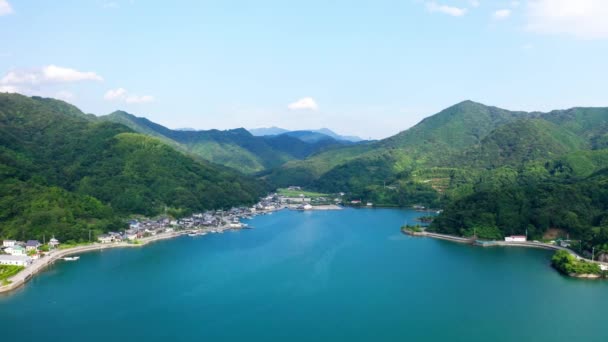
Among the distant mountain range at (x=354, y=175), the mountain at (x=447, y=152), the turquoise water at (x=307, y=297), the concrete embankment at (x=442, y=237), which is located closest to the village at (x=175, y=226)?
the distant mountain range at (x=354, y=175)

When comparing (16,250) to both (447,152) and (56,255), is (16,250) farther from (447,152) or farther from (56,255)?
(447,152)

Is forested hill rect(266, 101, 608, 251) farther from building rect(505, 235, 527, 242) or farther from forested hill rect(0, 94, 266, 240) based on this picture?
forested hill rect(0, 94, 266, 240)

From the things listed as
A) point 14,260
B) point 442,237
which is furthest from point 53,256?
point 442,237

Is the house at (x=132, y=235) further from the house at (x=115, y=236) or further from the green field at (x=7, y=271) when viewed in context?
the green field at (x=7, y=271)

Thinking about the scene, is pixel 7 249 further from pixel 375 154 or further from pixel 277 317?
pixel 375 154

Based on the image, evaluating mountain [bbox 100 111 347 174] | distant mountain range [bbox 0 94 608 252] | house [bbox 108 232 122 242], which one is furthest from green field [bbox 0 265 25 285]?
mountain [bbox 100 111 347 174]
